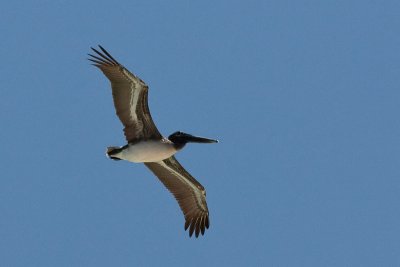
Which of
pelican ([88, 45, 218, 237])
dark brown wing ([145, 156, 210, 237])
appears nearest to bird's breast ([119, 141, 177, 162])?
pelican ([88, 45, 218, 237])

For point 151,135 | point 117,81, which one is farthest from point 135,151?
point 117,81

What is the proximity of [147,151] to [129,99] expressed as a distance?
4.75 feet

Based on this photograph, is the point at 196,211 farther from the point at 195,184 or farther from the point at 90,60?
the point at 90,60

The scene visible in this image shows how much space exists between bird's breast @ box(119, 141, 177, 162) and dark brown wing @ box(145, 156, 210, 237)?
1104 millimetres

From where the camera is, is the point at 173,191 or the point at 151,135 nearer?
the point at 151,135

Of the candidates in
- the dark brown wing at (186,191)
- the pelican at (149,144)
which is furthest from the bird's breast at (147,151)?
the dark brown wing at (186,191)

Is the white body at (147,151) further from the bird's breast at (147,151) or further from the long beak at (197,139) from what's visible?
the long beak at (197,139)

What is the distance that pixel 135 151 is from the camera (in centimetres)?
2223

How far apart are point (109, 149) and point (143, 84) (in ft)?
6.48

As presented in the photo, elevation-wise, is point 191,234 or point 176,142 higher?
point 176,142

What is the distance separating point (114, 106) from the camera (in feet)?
71.3

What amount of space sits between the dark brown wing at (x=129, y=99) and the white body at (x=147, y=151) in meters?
0.16

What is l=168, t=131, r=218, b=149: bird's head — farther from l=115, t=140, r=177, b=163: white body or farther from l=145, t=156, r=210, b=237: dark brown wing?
l=145, t=156, r=210, b=237: dark brown wing

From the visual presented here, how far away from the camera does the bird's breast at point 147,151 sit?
22219 mm
